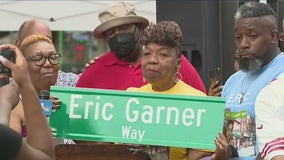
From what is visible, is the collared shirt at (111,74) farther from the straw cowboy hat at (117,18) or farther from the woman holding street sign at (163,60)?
the woman holding street sign at (163,60)

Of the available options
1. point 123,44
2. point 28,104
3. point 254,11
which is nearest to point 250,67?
point 254,11

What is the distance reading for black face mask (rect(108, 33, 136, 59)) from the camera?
14.8ft

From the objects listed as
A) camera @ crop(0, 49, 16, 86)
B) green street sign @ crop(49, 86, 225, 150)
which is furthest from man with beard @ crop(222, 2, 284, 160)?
camera @ crop(0, 49, 16, 86)

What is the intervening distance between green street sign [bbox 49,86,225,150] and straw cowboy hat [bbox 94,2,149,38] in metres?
1.12

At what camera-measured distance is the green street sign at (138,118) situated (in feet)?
11.5

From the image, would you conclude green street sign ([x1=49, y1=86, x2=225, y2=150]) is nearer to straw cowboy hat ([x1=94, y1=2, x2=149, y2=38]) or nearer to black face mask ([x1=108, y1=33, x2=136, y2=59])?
black face mask ([x1=108, y1=33, x2=136, y2=59])

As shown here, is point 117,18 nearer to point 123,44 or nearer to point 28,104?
point 123,44

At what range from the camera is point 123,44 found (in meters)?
4.51

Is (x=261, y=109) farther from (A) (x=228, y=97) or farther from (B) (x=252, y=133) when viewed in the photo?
(A) (x=228, y=97)

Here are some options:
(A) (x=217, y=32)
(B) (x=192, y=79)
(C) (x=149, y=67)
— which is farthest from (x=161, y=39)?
(A) (x=217, y=32)

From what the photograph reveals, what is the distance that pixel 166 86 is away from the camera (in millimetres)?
3674

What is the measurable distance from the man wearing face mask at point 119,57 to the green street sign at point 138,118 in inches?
32.6

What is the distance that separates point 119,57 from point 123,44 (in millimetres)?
131

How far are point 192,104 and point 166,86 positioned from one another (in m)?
0.20
